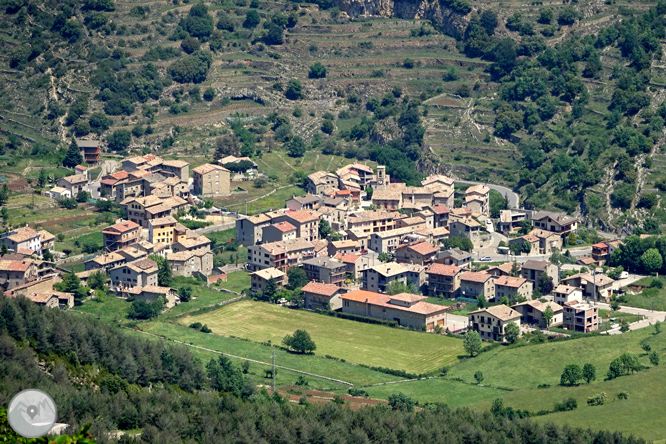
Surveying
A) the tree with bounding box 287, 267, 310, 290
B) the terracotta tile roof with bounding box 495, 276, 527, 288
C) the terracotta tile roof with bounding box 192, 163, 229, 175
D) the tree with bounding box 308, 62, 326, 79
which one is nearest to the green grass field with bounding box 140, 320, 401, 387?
the tree with bounding box 287, 267, 310, 290

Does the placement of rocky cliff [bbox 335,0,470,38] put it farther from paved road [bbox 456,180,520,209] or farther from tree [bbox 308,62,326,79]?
paved road [bbox 456,180,520,209]

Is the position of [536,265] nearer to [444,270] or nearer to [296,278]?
[444,270]

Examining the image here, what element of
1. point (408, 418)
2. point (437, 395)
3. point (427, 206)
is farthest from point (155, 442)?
point (427, 206)

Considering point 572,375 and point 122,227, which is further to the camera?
point 122,227

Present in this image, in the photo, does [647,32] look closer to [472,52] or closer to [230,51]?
[472,52]

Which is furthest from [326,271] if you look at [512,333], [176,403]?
[176,403]

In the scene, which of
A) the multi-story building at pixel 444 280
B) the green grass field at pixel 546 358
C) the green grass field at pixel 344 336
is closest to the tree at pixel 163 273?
the green grass field at pixel 344 336
